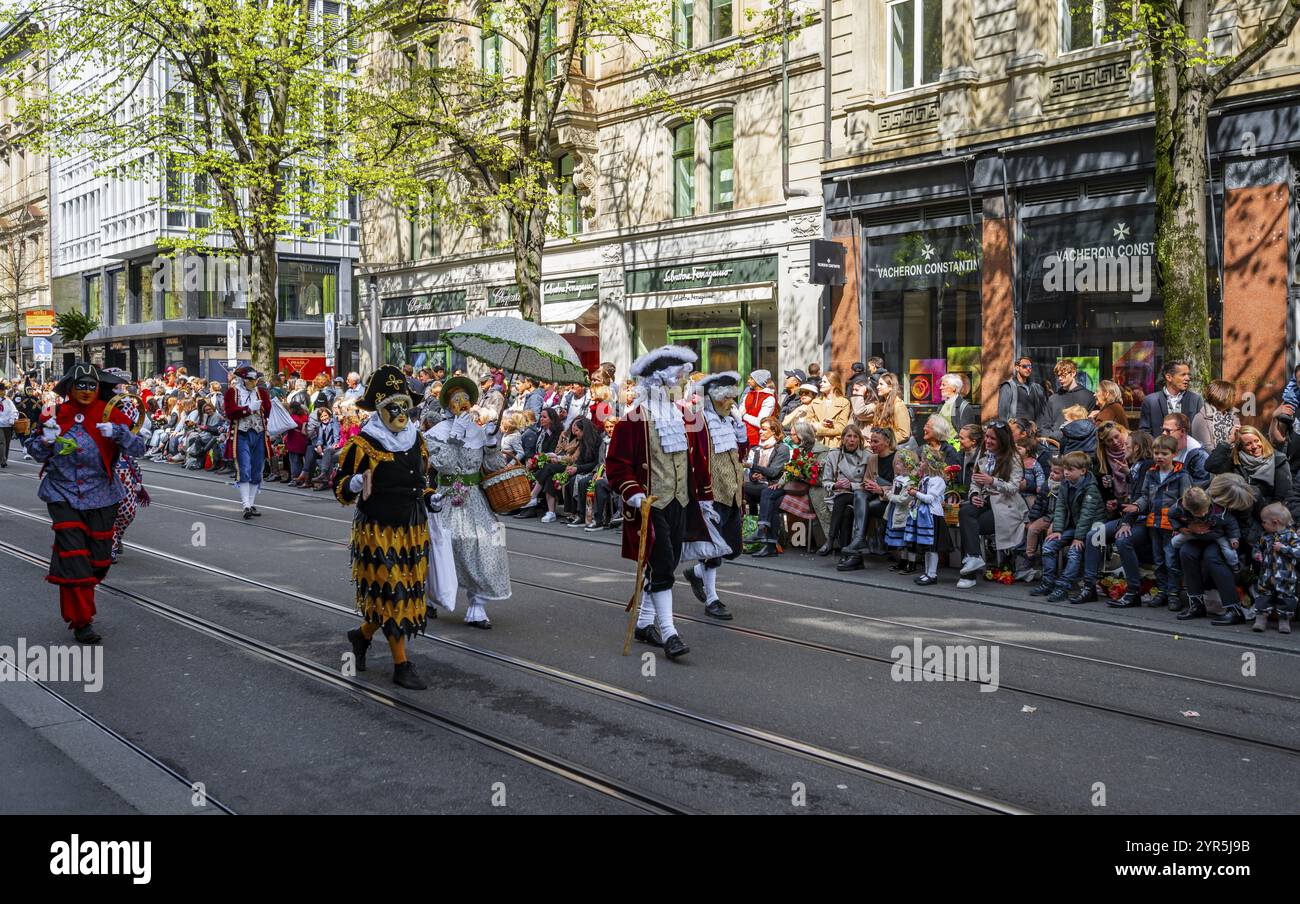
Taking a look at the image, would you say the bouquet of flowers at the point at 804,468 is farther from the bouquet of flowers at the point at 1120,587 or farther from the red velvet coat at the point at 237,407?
the red velvet coat at the point at 237,407

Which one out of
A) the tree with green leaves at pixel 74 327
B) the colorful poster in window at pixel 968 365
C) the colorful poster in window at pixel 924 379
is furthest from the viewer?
the tree with green leaves at pixel 74 327

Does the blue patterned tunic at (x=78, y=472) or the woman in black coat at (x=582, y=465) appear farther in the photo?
the woman in black coat at (x=582, y=465)

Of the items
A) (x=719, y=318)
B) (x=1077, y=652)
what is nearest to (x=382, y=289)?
(x=719, y=318)

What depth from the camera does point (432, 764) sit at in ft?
19.0

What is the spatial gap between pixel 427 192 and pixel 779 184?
7.92m

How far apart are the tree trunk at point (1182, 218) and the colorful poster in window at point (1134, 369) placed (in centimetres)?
411

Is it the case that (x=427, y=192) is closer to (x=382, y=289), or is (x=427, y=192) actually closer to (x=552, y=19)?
(x=552, y=19)

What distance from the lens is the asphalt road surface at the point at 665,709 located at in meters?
5.43

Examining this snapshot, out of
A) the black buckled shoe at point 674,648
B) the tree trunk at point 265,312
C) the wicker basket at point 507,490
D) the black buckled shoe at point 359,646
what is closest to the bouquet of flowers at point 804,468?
the wicker basket at point 507,490

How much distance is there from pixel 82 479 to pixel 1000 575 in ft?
25.6

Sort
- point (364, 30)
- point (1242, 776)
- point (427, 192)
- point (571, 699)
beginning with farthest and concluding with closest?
point (364, 30), point (427, 192), point (571, 699), point (1242, 776)

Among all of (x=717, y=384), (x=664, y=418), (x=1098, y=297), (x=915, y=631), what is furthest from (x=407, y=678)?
(x=1098, y=297)

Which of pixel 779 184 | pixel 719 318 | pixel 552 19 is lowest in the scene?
pixel 719 318
